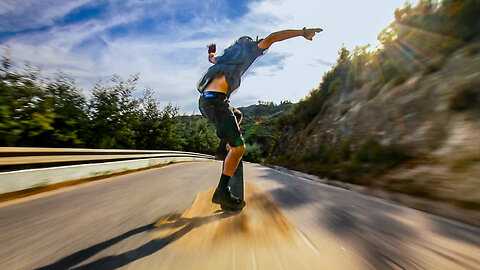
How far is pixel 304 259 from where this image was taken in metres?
1.31

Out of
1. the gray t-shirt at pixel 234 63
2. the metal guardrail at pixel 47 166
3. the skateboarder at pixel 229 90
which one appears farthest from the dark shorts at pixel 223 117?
the metal guardrail at pixel 47 166

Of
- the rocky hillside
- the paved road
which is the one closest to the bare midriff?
the paved road

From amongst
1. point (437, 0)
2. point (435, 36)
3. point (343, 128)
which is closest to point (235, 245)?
point (343, 128)

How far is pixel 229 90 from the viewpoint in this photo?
2.39m

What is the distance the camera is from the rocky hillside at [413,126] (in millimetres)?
3373

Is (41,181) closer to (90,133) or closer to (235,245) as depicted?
(235,245)

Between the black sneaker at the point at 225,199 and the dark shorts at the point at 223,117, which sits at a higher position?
the dark shorts at the point at 223,117

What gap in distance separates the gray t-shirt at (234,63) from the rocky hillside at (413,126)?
2556 mm

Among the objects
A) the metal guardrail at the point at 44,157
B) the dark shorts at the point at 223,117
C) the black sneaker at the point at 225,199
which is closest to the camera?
the black sneaker at the point at 225,199

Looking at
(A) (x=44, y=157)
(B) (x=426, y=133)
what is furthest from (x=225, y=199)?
(B) (x=426, y=133)

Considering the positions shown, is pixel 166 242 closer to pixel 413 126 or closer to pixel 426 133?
pixel 426 133

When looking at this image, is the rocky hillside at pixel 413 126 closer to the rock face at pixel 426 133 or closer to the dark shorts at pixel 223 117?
the rock face at pixel 426 133

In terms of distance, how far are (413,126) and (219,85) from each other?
6017 millimetres

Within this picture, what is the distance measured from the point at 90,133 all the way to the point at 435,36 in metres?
16.2
